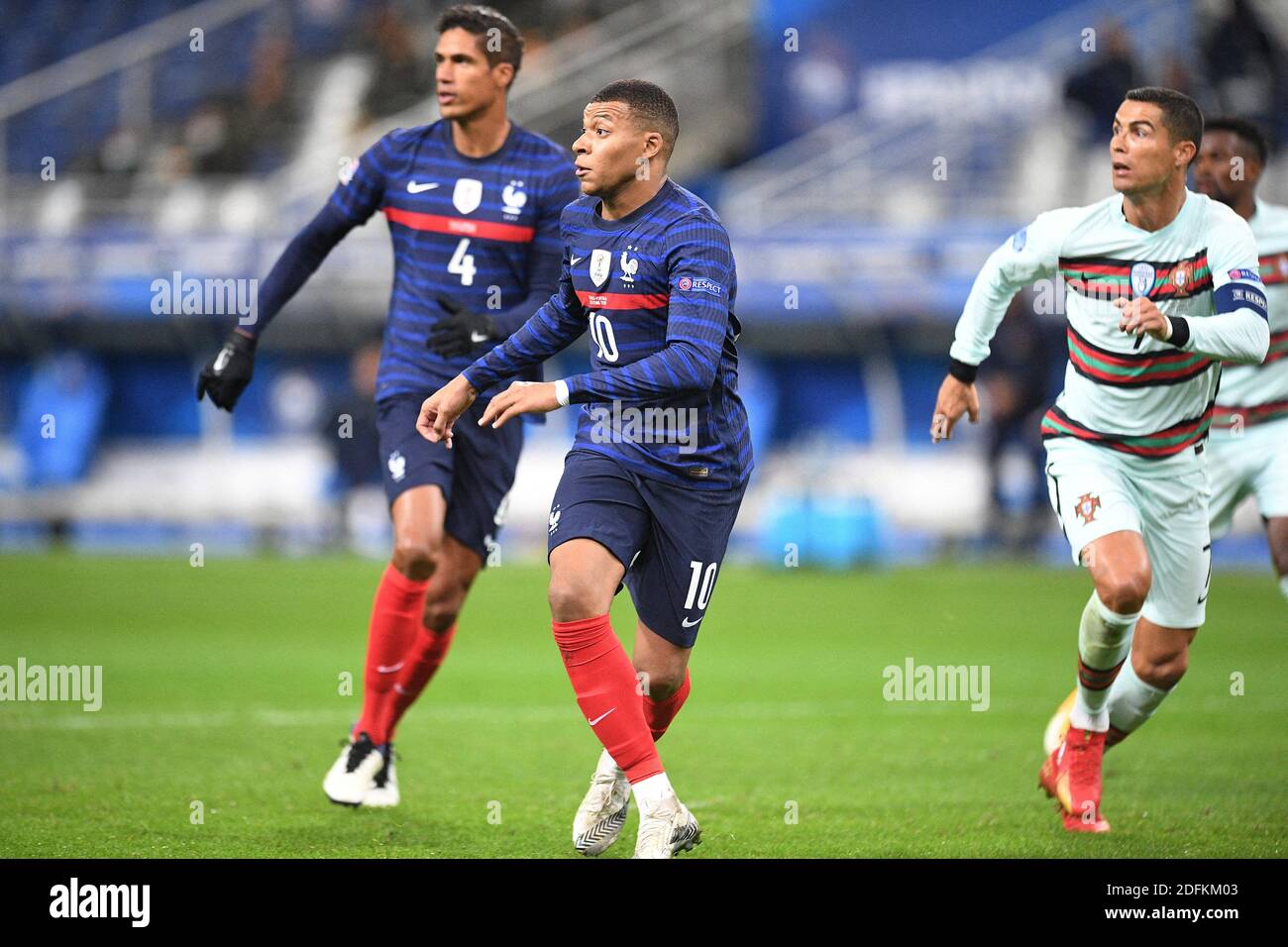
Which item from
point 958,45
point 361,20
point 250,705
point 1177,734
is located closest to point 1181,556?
point 1177,734

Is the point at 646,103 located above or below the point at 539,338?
above

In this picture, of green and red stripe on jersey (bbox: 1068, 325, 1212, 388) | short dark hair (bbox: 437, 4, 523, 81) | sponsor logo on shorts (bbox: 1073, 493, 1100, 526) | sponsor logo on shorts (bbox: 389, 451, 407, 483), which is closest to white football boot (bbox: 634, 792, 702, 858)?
sponsor logo on shorts (bbox: 1073, 493, 1100, 526)

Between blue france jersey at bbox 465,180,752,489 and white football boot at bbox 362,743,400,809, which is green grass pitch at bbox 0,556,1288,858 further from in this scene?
blue france jersey at bbox 465,180,752,489

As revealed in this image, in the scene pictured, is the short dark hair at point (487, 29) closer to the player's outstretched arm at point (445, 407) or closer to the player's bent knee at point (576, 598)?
the player's outstretched arm at point (445, 407)

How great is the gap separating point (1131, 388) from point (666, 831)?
238 centimetres

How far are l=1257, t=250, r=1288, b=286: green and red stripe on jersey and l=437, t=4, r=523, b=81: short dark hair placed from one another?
323 centimetres

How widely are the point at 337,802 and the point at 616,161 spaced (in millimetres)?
2610

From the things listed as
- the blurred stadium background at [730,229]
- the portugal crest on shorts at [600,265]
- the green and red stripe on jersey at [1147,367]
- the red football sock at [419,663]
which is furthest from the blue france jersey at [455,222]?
the blurred stadium background at [730,229]

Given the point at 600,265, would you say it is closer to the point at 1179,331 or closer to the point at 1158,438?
the point at 1179,331

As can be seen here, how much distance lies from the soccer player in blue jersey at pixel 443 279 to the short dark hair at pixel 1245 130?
107 inches

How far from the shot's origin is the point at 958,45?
21.9 metres

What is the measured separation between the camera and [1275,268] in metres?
7.24

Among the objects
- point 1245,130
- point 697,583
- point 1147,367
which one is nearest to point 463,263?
point 697,583

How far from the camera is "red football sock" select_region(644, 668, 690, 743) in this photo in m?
5.78
